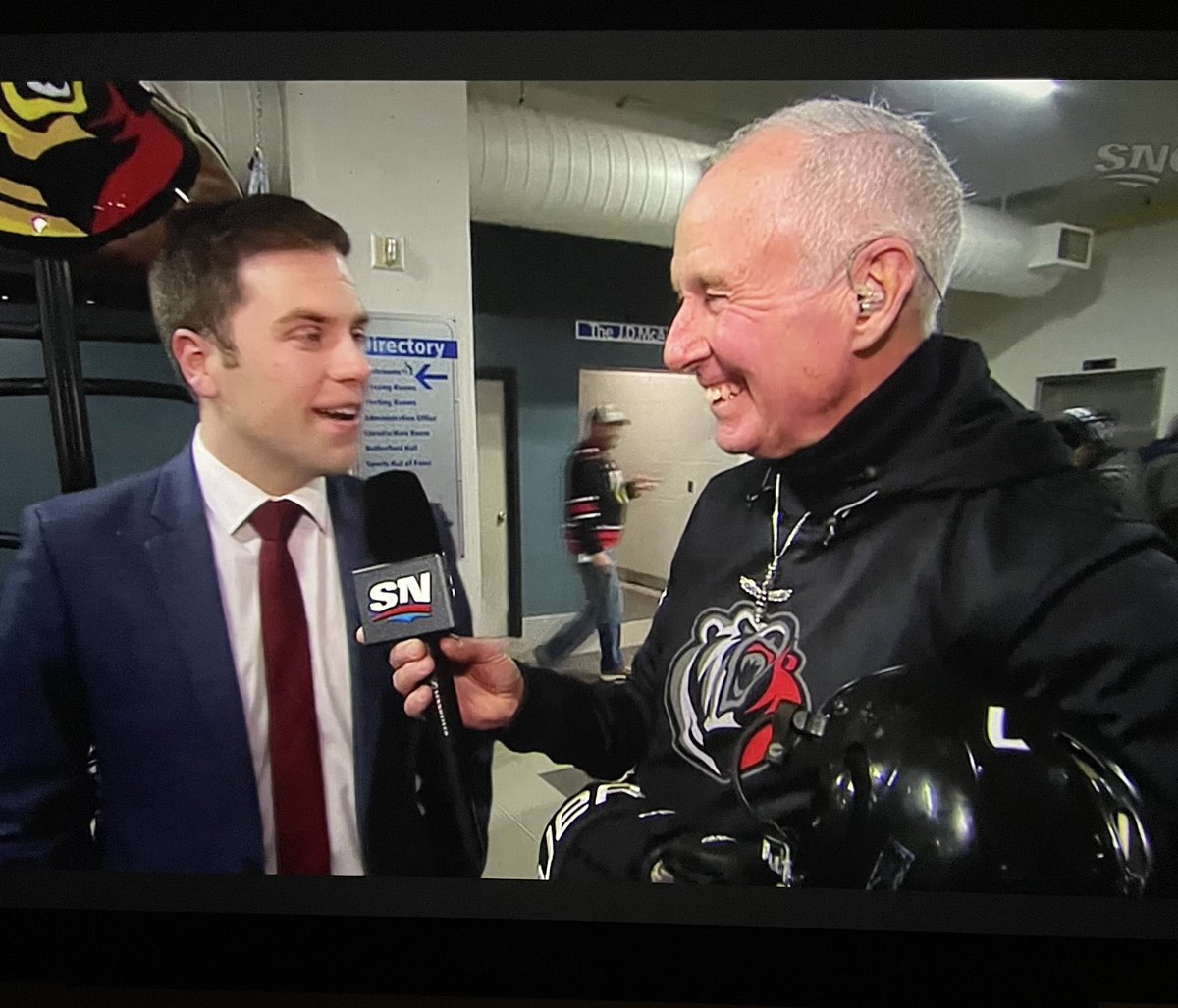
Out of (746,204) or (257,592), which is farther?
(257,592)

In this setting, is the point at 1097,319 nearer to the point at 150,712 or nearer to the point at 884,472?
the point at 884,472

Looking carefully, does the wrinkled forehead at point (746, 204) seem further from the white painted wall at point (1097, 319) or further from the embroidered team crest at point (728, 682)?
the embroidered team crest at point (728, 682)

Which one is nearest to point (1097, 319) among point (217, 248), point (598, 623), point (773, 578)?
point (773, 578)

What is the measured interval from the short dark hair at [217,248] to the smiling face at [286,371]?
2 cm

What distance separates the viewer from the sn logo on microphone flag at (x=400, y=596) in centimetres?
115

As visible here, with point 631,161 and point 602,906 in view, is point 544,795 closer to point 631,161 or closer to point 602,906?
point 602,906

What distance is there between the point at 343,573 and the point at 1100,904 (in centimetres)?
135

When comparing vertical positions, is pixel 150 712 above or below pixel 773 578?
below

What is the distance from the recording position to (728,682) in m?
1.13

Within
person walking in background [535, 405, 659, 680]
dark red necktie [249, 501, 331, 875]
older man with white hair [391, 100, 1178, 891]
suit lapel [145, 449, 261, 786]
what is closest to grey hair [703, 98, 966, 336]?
older man with white hair [391, 100, 1178, 891]

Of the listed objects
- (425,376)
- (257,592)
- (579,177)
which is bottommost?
(257,592)

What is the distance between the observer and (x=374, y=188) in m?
1.09

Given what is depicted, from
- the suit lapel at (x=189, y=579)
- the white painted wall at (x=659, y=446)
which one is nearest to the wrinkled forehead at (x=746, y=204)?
the white painted wall at (x=659, y=446)

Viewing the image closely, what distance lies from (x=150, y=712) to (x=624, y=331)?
39.7 inches
